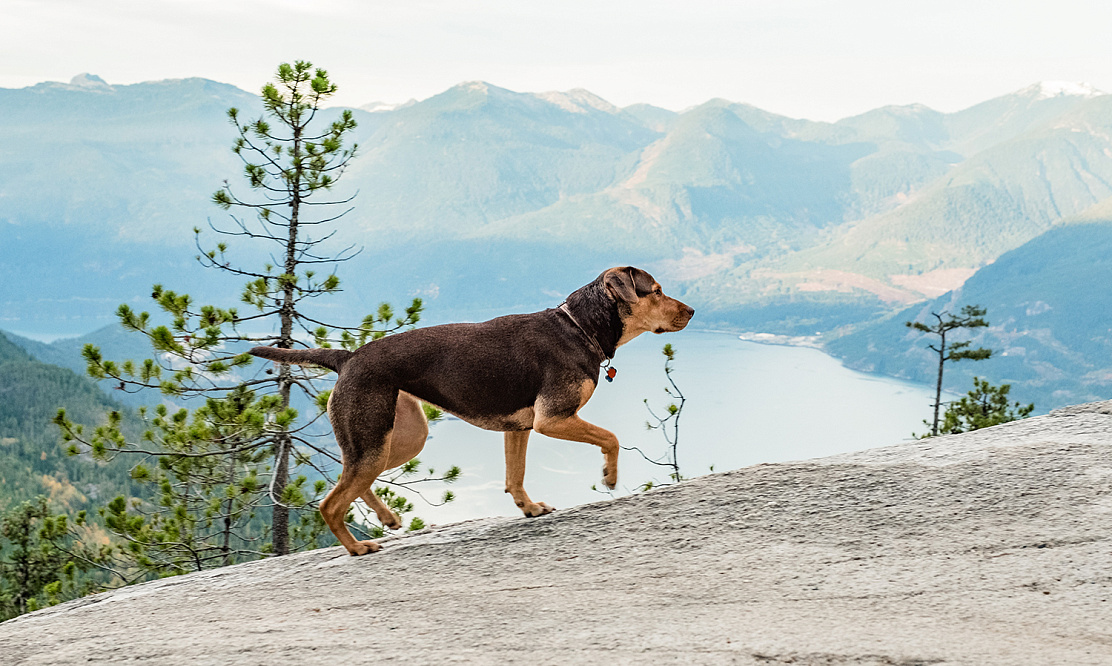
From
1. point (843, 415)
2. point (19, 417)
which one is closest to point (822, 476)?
point (19, 417)

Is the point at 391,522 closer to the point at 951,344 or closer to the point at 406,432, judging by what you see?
the point at 406,432

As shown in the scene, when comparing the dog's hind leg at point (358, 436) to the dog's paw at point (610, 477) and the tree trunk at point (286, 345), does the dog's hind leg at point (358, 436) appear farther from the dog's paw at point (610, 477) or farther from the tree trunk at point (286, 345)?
the tree trunk at point (286, 345)

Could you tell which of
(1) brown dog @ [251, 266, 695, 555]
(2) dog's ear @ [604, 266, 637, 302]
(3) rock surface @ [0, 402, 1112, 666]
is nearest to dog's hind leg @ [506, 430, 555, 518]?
(3) rock surface @ [0, 402, 1112, 666]

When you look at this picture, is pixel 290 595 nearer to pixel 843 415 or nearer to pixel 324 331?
pixel 324 331

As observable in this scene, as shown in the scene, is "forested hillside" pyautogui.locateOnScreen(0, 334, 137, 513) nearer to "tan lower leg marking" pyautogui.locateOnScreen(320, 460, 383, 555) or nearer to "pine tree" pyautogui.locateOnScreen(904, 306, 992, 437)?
"pine tree" pyautogui.locateOnScreen(904, 306, 992, 437)

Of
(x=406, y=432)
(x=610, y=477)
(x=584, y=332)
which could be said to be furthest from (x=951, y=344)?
(x=406, y=432)

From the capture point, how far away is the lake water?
120m

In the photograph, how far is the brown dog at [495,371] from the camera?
5.02 meters

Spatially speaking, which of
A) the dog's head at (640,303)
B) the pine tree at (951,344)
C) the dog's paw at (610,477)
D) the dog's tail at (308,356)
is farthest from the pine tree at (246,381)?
the pine tree at (951,344)

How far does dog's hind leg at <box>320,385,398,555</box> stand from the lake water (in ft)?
309

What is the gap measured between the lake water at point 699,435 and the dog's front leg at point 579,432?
9441 centimetres

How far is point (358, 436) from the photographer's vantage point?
504cm

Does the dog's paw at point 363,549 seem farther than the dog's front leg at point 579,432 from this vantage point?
Yes

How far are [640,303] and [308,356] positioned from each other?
6.57ft
